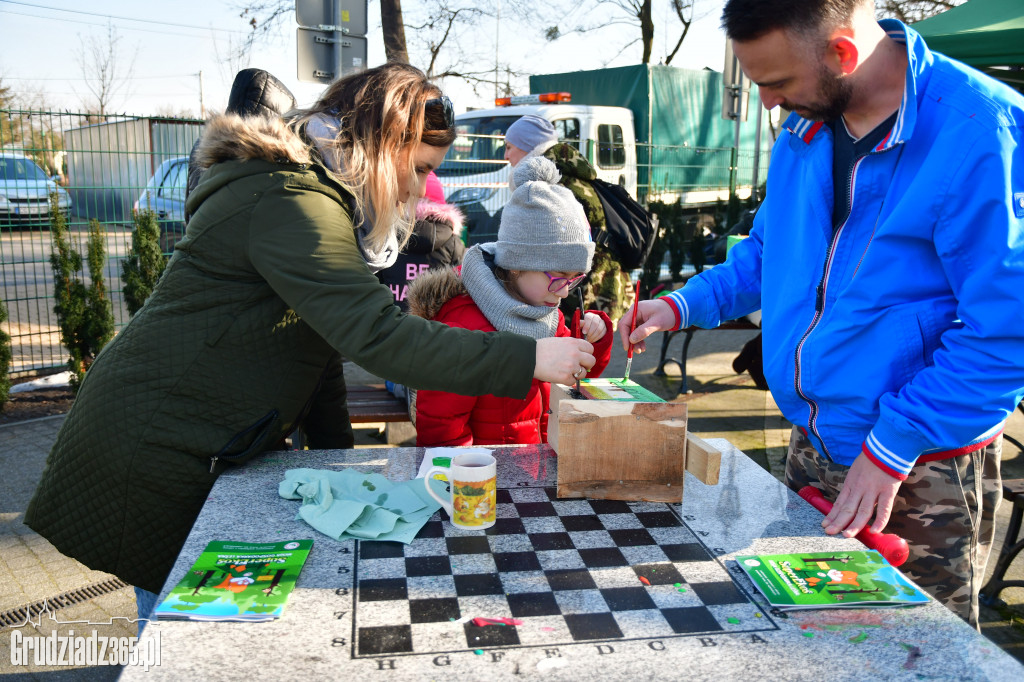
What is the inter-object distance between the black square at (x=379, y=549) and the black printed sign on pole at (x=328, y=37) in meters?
4.46

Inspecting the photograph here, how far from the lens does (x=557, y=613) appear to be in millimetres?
1253

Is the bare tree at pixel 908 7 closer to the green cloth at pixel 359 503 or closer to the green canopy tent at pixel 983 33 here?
the green canopy tent at pixel 983 33

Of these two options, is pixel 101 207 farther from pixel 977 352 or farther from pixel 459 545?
pixel 977 352

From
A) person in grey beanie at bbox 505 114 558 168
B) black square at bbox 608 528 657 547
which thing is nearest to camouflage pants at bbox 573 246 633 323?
person in grey beanie at bbox 505 114 558 168

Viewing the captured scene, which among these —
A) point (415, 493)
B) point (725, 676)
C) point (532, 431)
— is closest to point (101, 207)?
point (532, 431)

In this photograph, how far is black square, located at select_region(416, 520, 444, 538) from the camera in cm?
153

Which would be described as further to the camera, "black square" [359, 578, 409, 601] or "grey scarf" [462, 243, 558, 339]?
"grey scarf" [462, 243, 558, 339]

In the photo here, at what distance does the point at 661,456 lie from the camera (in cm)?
175

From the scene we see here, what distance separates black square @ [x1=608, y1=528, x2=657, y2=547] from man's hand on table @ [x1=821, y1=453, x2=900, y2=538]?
0.39 metres

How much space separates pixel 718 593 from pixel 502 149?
7498 millimetres

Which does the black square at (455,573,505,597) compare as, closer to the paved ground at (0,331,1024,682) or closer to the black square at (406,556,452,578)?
the black square at (406,556,452,578)

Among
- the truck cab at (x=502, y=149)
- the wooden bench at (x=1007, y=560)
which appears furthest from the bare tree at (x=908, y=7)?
the wooden bench at (x=1007, y=560)

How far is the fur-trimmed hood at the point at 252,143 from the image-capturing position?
5.40ft

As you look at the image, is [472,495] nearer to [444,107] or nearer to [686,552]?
[686,552]
